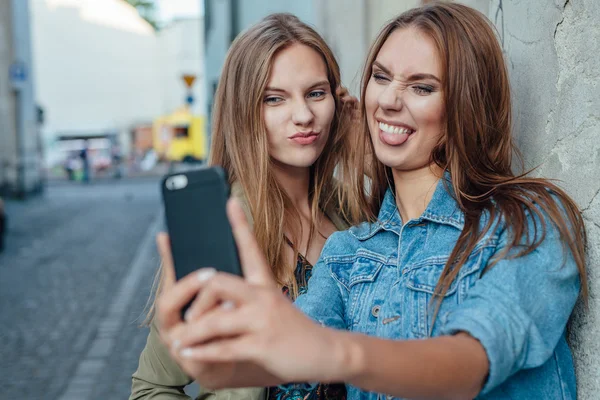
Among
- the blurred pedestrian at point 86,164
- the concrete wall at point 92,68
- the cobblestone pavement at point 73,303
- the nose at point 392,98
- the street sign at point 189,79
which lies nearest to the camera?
the nose at point 392,98

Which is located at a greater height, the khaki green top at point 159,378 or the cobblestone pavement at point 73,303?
the khaki green top at point 159,378

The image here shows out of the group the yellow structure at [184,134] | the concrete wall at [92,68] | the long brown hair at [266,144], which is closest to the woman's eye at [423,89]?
the long brown hair at [266,144]

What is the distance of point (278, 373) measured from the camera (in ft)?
3.53

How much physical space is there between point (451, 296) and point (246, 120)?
4.12ft

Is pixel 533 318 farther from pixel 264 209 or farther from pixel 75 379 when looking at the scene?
pixel 75 379

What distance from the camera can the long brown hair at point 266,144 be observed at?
2.48 metres

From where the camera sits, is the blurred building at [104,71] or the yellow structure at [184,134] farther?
the blurred building at [104,71]

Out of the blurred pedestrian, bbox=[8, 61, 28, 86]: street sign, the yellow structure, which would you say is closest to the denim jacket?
bbox=[8, 61, 28, 86]: street sign

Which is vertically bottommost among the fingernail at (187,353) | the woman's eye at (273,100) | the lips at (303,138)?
the fingernail at (187,353)

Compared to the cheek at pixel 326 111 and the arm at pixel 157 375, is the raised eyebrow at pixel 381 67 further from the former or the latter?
the arm at pixel 157 375

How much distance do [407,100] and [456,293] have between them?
0.52 metres

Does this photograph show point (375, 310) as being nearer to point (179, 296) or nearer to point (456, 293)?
Answer: point (456, 293)

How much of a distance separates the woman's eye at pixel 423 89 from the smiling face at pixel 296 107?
0.76 m

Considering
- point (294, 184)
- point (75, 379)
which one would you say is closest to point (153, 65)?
point (75, 379)
